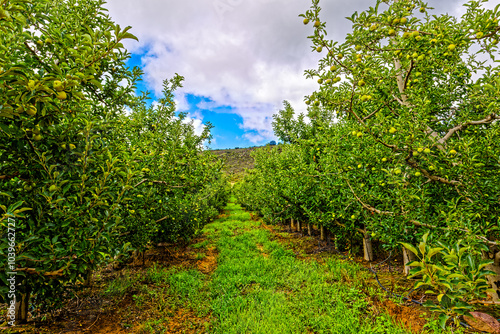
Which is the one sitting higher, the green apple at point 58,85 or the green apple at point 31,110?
the green apple at point 58,85

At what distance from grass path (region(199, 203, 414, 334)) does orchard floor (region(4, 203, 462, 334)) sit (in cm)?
2

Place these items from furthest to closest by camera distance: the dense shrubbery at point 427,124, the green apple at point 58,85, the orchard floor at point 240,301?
the orchard floor at point 240,301, the dense shrubbery at point 427,124, the green apple at point 58,85

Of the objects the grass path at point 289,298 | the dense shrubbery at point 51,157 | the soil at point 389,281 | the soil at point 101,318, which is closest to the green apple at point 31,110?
the dense shrubbery at point 51,157

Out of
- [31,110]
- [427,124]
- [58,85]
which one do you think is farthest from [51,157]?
[427,124]

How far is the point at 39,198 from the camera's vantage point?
2262 mm

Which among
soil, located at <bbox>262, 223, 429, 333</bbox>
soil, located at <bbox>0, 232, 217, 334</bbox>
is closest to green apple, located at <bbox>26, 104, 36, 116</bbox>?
soil, located at <bbox>0, 232, 217, 334</bbox>

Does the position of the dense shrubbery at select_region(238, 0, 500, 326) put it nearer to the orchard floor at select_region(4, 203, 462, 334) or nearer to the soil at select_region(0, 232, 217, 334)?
the orchard floor at select_region(4, 203, 462, 334)

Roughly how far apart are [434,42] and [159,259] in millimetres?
8663

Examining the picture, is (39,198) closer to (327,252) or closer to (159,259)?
(159,259)

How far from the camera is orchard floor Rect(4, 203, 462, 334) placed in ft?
11.8

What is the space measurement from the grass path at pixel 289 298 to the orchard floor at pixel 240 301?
15mm

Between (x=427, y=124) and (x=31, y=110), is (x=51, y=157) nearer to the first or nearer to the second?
(x=31, y=110)

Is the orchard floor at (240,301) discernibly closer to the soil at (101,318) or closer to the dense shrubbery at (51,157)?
the soil at (101,318)

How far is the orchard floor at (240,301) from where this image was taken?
3.60m
